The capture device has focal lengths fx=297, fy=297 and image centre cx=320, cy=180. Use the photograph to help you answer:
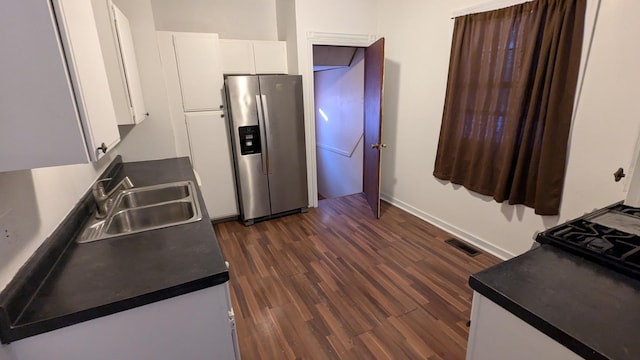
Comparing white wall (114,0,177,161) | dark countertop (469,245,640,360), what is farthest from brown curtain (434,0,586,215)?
white wall (114,0,177,161)

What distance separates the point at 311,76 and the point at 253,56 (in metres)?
0.70

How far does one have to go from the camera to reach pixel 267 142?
333cm

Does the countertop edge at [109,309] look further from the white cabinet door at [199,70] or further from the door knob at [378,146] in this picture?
the door knob at [378,146]

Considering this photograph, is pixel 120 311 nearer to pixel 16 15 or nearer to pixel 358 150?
pixel 16 15

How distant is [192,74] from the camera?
3043 mm

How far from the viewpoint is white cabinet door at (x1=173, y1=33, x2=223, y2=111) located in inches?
116

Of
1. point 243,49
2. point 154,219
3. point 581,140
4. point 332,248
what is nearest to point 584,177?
point 581,140

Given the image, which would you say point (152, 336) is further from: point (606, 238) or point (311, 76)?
point (311, 76)

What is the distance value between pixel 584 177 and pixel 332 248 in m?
2.06

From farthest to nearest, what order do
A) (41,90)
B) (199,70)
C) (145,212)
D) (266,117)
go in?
(266,117) → (199,70) → (145,212) → (41,90)

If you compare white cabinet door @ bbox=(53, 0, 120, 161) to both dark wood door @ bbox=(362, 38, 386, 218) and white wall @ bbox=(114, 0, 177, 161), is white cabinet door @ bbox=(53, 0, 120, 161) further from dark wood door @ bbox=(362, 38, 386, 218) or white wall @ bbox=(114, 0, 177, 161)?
dark wood door @ bbox=(362, 38, 386, 218)

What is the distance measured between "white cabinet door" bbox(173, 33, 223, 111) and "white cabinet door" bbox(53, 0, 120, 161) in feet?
6.16

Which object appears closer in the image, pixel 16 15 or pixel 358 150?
pixel 16 15

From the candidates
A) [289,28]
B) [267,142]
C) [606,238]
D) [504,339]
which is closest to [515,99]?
[606,238]
